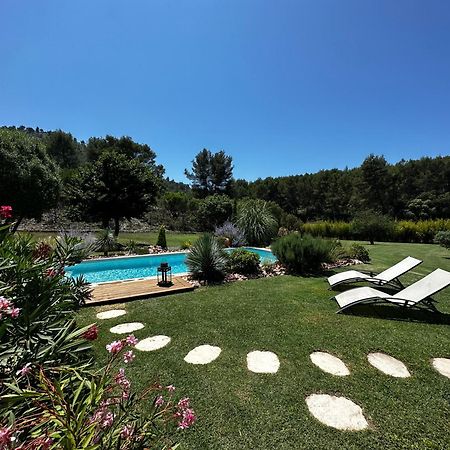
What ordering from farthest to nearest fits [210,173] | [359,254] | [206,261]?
[210,173]
[359,254]
[206,261]

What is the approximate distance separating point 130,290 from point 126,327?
187 cm

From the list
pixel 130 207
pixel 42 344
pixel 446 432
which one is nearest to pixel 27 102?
pixel 130 207

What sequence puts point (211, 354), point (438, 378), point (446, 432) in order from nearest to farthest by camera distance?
1. point (446, 432)
2. point (438, 378)
3. point (211, 354)

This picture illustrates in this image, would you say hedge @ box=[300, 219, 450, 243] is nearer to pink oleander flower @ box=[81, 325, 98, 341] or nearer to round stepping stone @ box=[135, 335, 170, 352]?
round stepping stone @ box=[135, 335, 170, 352]

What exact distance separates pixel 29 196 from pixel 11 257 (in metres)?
11.4

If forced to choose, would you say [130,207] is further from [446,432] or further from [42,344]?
[446,432]

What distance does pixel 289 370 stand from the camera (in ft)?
9.14

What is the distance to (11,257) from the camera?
2.07 metres

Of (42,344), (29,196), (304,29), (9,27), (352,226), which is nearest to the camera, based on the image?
(42,344)

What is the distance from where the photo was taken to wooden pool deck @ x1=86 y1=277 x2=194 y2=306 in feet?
17.0

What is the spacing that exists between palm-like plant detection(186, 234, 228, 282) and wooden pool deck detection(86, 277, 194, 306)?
0.52 metres

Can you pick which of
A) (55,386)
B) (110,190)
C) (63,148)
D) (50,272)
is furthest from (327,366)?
(63,148)

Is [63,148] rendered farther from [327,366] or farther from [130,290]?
[327,366]

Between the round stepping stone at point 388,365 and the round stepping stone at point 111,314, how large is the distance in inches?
151
